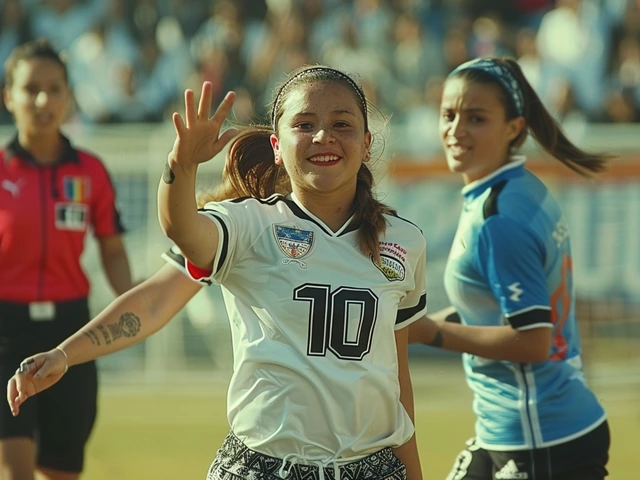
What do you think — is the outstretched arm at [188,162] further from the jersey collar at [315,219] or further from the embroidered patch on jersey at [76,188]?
the embroidered patch on jersey at [76,188]

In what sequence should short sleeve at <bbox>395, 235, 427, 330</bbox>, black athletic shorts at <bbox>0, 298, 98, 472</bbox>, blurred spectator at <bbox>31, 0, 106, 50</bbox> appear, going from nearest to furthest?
short sleeve at <bbox>395, 235, 427, 330</bbox> < black athletic shorts at <bbox>0, 298, 98, 472</bbox> < blurred spectator at <bbox>31, 0, 106, 50</bbox>

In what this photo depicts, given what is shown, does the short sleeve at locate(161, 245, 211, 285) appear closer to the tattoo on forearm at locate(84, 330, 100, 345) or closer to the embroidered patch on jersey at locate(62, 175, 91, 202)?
the tattoo on forearm at locate(84, 330, 100, 345)

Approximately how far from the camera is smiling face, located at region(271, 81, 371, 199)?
11.5 feet

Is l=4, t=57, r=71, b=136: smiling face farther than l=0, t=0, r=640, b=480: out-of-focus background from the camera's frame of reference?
No

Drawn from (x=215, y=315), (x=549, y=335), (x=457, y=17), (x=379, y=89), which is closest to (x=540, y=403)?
(x=549, y=335)

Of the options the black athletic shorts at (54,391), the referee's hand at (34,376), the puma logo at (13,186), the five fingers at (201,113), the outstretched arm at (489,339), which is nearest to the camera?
the five fingers at (201,113)

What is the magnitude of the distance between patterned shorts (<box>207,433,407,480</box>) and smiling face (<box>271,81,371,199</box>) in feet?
2.64

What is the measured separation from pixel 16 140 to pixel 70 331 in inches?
40.9

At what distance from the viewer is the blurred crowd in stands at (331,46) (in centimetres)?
1335

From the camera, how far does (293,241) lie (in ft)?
11.5

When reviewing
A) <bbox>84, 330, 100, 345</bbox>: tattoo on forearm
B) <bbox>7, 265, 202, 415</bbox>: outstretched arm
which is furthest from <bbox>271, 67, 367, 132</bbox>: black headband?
<bbox>84, 330, 100, 345</bbox>: tattoo on forearm

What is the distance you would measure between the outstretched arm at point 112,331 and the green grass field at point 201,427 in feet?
12.4

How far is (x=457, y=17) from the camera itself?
14.3m

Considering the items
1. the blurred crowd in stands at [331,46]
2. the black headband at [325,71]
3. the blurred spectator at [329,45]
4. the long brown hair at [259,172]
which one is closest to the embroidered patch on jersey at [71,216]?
the long brown hair at [259,172]
